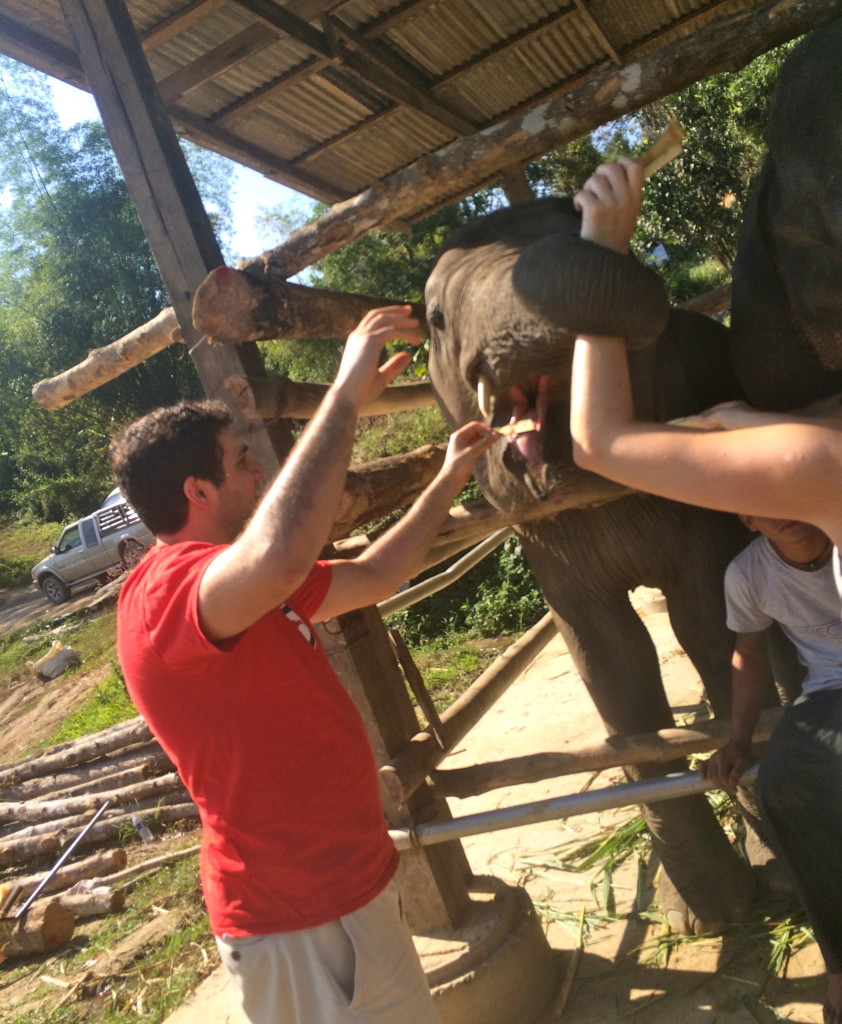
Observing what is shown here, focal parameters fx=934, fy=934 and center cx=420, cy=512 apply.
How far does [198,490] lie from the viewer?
2086 mm

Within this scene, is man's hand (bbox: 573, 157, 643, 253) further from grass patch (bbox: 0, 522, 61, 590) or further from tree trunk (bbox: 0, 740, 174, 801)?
grass patch (bbox: 0, 522, 61, 590)

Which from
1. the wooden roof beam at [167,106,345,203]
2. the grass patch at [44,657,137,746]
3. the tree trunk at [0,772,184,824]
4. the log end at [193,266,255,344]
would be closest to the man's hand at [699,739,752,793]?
the log end at [193,266,255,344]

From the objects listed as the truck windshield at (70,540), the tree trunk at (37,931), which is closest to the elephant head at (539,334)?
the tree trunk at (37,931)

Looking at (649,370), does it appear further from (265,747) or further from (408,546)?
(265,747)

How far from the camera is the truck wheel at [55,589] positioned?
23.0 metres

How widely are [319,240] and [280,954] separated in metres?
2.08

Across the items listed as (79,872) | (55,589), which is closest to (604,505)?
(79,872)

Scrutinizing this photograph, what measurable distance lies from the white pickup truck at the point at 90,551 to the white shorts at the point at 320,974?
19596 mm

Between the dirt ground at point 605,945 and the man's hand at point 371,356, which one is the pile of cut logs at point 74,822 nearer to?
the dirt ground at point 605,945

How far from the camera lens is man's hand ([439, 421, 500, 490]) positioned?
2.35 metres

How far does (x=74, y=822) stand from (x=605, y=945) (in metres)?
5.21

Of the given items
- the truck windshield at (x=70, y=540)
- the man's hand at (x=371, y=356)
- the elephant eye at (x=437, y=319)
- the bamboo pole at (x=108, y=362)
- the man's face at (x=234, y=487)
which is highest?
the truck windshield at (x=70, y=540)

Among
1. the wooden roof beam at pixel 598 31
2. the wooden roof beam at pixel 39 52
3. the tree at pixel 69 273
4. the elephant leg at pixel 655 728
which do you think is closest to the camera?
the elephant leg at pixel 655 728

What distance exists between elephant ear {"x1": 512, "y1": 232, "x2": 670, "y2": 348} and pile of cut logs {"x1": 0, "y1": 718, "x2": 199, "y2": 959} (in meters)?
5.27
